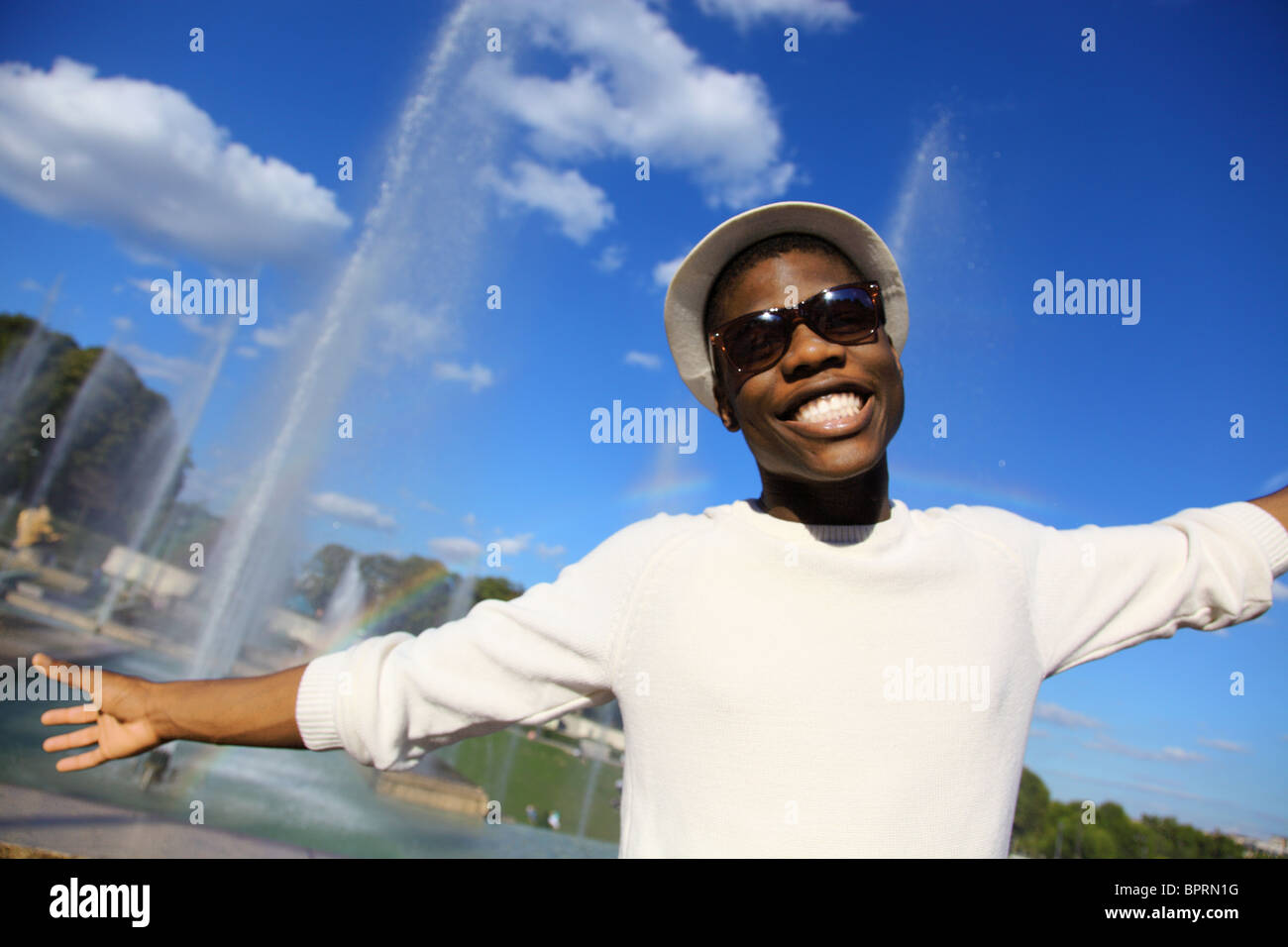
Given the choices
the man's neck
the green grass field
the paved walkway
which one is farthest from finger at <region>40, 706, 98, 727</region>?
the green grass field

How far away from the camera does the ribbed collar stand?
2359mm

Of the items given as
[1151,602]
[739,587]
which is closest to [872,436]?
[739,587]

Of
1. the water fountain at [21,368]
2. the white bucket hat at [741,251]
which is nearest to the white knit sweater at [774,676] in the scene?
the white bucket hat at [741,251]

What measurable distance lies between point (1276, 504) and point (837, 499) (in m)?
1.58

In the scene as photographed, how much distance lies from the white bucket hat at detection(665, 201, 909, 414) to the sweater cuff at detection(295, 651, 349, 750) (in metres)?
1.63

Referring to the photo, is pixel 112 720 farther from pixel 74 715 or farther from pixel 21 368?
pixel 21 368

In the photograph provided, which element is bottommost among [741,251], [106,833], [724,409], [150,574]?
[106,833]

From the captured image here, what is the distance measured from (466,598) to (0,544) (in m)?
19.8

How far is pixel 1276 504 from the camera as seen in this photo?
2.62 meters

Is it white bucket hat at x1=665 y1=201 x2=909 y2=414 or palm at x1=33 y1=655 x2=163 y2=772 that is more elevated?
white bucket hat at x1=665 y1=201 x2=909 y2=414

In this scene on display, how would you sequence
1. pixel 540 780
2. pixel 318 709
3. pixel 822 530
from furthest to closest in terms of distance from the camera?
pixel 540 780 < pixel 822 530 < pixel 318 709

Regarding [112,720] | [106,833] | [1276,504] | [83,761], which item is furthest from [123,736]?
[106,833]

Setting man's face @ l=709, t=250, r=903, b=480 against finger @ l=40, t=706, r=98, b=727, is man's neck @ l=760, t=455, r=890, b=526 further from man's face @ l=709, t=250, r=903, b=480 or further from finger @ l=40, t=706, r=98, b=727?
finger @ l=40, t=706, r=98, b=727

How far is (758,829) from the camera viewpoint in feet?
6.70
